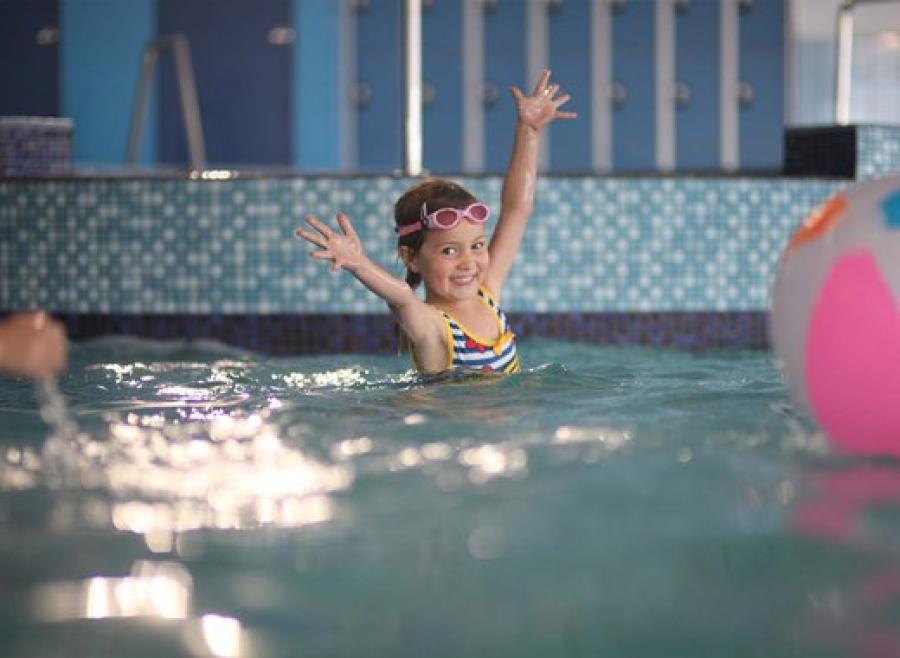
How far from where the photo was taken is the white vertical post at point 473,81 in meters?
11.4

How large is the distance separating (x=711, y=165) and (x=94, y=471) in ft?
30.5

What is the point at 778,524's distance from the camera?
8.50 ft

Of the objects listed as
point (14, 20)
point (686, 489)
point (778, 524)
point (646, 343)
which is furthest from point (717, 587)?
point (14, 20)

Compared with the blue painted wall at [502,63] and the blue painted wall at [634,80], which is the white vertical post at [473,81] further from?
the blue painted wall at [634,80]

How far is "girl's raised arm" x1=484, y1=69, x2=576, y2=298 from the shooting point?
5000 millimetres

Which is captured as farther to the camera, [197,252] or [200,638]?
[197,252]

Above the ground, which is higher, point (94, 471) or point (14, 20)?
point (14, 20)

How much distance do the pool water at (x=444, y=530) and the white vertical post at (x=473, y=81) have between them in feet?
24.3

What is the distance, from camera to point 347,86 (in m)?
11.3

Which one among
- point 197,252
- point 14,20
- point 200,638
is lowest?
point 200,638

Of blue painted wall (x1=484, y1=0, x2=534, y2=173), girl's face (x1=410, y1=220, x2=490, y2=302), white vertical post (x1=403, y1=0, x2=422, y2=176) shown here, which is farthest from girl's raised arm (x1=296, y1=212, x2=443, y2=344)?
blue painted wall (x1=484, y1=0, x2=534, y2=173)

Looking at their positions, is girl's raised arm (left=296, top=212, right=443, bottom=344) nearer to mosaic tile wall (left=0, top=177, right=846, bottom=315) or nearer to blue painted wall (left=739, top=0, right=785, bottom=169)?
mosaic tile wall (left=0, top=177, right=846, bottom=315)

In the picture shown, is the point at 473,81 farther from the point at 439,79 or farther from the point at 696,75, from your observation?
the point at 696,75

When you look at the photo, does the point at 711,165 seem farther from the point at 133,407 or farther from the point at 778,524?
the point at 778,524
